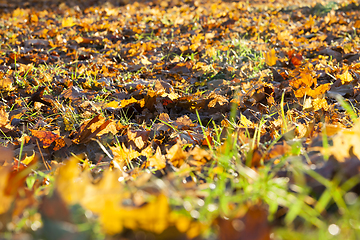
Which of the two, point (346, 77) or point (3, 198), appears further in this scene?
point (346, 77)

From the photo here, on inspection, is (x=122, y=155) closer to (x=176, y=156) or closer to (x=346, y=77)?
(x=176, y=156)

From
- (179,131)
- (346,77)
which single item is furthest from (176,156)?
(346,77)

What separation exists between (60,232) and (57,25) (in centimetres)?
512

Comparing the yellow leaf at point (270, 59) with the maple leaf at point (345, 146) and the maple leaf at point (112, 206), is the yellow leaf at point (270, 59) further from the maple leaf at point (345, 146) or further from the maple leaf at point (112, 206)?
the maple leaf at point (112, 206)

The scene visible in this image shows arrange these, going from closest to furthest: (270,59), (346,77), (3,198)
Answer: (3,198) → (346,77) → (270,59)

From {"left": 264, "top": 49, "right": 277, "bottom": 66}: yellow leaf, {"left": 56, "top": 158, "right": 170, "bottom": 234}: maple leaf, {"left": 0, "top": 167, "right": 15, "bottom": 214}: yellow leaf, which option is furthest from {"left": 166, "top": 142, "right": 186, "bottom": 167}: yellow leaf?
{"left": 264, "top": 49, "right": 277, "bottom": 66}: yellow leaf

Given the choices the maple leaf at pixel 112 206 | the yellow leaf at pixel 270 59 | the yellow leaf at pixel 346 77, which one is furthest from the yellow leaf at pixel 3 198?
the yellow leaf at pixel 270 59

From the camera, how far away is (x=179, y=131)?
1.56 metres

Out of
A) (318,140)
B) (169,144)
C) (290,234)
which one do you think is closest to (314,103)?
(318,140)

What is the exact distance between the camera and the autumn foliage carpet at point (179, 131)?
59 centimetres

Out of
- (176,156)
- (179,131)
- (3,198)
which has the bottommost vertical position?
(179,131)

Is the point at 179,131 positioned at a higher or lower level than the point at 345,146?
lower

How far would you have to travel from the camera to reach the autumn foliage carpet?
0.59 meters

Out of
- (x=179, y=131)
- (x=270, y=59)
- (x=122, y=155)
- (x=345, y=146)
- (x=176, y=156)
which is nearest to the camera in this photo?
(x=345, y=146)
